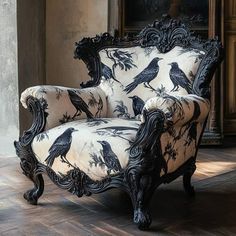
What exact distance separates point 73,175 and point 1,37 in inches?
67.3

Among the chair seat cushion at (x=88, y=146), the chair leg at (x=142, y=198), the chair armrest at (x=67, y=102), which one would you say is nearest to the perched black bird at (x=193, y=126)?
the chair seat cushion at (x=88, y=146)

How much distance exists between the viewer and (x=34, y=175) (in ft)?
8.06

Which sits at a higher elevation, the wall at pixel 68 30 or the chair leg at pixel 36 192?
the wall at pixel 68 30

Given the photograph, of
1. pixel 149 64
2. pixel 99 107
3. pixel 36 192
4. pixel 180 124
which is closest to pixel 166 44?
pixel 149 64

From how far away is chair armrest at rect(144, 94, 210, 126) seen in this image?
2.06m

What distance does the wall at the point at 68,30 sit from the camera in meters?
4.13

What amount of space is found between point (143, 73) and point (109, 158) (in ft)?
2.35

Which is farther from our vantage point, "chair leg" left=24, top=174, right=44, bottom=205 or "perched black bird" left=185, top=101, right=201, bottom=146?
"chair leg" left=24, top=174, right=44, bottom=205

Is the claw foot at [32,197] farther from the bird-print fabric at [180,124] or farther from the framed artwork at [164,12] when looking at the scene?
the framed artwork at [164,12]

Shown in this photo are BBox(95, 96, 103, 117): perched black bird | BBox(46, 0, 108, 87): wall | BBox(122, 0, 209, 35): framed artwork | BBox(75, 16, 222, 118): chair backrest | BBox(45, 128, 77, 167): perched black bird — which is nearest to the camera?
BBox(45, 128, 77, 167): perched black bird

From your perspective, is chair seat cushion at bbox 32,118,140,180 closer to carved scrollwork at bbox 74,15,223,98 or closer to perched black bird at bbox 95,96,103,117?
perched black bird at bbox 95,96,103,117

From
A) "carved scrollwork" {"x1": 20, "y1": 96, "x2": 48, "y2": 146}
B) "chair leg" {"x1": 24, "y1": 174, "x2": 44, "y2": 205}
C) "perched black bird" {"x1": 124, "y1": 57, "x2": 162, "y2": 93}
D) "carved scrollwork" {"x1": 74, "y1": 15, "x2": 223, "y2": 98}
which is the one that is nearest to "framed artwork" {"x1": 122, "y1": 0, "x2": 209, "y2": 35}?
"carved scrollwork" {"x1": 74, "y1": 15, "x2": 223, "y2": 98}

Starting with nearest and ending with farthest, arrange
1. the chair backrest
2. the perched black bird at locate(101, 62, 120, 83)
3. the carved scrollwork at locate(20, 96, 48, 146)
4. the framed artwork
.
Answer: the carved scrollwork at locate(20, 96, 48, 146) < the chair backrest < the perched black bird at locate(101, 62, 120, 83) < the framed artwork

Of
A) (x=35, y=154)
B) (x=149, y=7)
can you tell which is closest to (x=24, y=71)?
(x=149, y=7)
